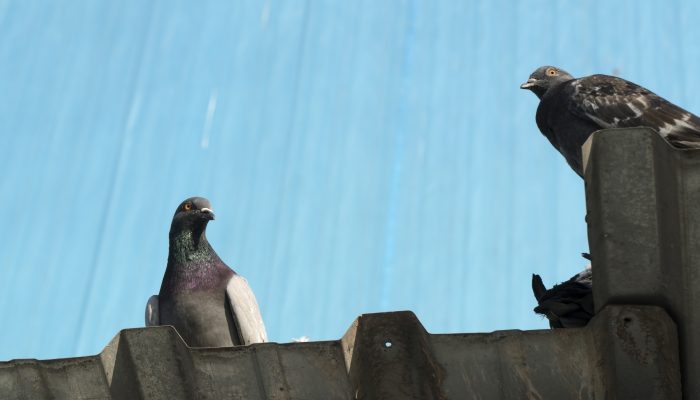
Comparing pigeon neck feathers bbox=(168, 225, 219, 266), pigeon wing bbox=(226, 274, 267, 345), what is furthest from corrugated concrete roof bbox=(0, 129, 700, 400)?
pigeon neck feathers bbox=(168, 225, 219, 266)

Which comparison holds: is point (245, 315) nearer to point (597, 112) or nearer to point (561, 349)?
point (597, 112)

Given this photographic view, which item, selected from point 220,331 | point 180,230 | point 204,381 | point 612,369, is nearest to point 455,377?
point 612,369

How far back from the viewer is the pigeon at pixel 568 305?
678 cm

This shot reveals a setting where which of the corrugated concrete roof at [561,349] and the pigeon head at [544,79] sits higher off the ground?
the pigeon head at [544,79]

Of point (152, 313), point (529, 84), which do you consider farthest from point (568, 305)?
point (529, 84)

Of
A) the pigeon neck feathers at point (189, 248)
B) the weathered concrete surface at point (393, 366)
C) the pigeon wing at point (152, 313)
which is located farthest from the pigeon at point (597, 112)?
the weathered concrete surface at point (393, 366)

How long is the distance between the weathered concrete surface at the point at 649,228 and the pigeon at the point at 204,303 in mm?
5492

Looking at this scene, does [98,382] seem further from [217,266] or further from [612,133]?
[217,266]

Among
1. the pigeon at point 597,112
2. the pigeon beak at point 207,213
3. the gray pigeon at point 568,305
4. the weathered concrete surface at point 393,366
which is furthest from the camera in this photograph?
the pigeon beak at point 207,213

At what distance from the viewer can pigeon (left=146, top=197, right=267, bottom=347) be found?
10.6m

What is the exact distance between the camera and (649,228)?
537cm

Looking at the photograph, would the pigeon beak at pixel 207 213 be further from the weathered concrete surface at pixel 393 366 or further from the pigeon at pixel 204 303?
the weathered concrete surface at pixel 393 366

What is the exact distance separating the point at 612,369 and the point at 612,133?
1087mm

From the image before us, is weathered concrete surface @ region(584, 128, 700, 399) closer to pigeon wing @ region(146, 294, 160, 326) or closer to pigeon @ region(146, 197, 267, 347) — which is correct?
pigeon @ region(146, 197, 267, 347)
